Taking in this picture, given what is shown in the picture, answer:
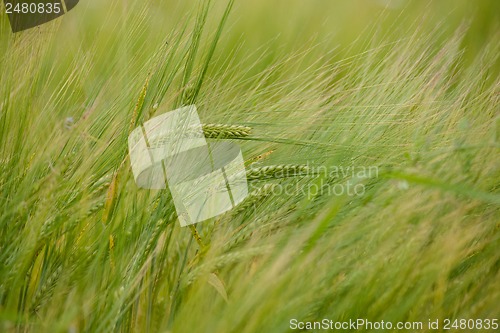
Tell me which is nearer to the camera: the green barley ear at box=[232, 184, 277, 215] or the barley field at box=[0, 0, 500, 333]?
the barley field at box=[0, 0, 500, 333]

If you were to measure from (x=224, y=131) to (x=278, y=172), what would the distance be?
9cm

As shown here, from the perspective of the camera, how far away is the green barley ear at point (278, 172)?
0.71 meters

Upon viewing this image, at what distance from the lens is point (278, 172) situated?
710mm

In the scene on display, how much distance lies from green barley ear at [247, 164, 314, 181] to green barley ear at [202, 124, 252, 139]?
0.06 m

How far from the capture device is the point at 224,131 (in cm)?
75

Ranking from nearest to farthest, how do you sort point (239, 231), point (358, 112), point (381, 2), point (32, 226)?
point (32, 226), point (239, 231), point (358, 112), point (381, 2)

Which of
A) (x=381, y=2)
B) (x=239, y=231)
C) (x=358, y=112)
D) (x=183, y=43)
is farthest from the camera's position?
(x=381, y=2)

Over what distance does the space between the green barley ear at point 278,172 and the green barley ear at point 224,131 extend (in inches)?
2.4

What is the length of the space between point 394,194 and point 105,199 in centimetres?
32

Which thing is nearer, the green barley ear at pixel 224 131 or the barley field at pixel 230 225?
the barley field at pixel 230 225

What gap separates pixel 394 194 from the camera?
2.27 ft

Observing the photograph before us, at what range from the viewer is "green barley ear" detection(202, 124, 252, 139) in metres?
0.74

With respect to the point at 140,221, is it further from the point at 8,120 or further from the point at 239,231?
the point at 8,120

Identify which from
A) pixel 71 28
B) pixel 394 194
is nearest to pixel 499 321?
pixel 394 194
